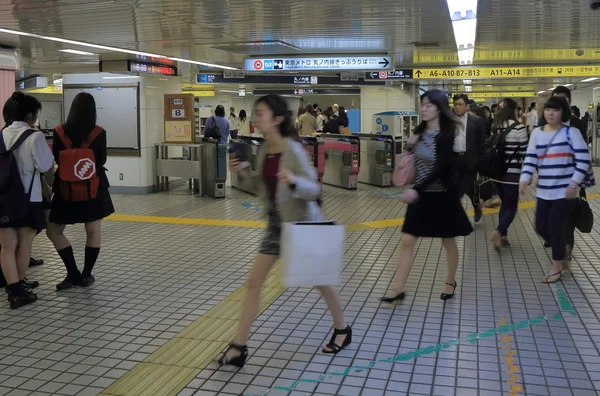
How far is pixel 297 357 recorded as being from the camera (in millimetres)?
4004

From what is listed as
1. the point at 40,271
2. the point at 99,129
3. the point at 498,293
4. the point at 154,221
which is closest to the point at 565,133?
the point at 498,293

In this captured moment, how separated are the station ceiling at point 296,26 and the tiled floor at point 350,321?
8.68 feet

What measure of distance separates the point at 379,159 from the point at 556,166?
8436 millimetres

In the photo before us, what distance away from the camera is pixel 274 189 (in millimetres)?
3734

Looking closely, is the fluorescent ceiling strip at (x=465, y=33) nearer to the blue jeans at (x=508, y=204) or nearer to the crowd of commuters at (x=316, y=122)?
the blue jeans at (x=508, y=204)

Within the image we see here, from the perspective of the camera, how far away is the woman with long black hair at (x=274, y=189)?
363cm

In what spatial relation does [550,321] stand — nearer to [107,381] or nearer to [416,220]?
[416,220]

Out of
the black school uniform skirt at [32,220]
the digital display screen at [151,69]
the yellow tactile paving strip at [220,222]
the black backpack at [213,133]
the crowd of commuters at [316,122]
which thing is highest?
the digital display screen at [151,69]

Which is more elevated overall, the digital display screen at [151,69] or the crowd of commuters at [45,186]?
the digital display screen at [151,69]

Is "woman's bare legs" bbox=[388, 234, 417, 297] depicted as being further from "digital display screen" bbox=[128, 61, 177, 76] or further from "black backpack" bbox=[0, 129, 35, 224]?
"digital display screen" bbox=[128, 61, 177, 76]

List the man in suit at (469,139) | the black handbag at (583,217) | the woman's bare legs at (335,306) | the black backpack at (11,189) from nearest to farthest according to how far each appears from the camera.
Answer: the woman's bare legs at (335,306) < the black backpack at (11,189) < the black handbag at (583,217) < the man in suit at (469,139)

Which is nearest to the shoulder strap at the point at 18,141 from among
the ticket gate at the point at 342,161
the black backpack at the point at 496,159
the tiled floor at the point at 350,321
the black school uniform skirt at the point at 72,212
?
the black school uniform skirt at the point at 72,212

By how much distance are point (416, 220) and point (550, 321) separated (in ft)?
3.95

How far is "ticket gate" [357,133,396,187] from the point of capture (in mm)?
13641
